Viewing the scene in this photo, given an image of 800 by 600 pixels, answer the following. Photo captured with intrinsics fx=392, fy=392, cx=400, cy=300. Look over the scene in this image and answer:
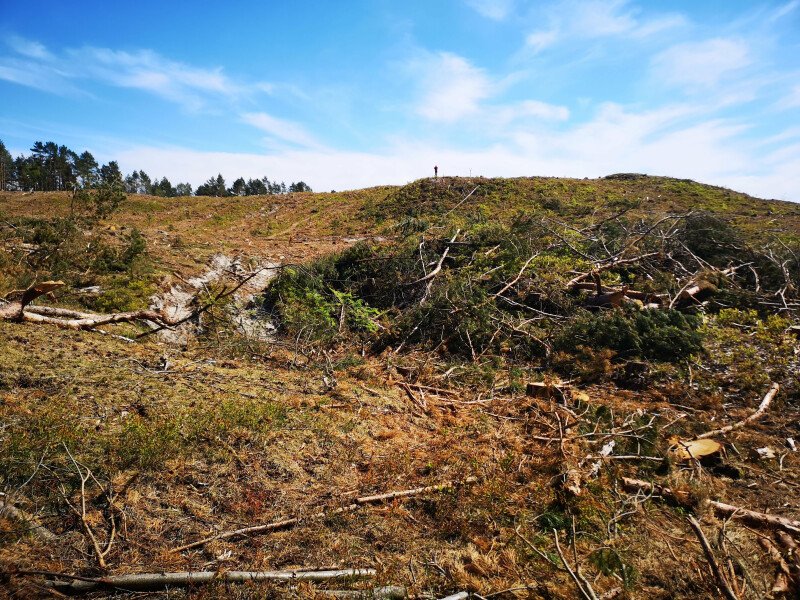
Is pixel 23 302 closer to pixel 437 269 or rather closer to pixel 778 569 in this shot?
pixel 437 269

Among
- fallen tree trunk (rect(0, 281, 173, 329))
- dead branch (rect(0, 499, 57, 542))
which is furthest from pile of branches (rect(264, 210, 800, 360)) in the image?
dead branch (rect(0, 499, 57, 542))

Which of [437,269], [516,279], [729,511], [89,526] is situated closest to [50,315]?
[89,526]

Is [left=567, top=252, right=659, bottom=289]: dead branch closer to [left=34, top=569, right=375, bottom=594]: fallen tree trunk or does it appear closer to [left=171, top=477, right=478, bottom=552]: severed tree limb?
[left=171, top=477, right=478, bottom=552]: severed tree limb

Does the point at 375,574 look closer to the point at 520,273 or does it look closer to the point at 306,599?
the point at 306,599

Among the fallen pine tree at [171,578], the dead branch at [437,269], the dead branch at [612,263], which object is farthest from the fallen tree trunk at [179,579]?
the dead branch at [612,263]

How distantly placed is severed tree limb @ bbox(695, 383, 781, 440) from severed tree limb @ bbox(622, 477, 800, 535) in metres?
1.38

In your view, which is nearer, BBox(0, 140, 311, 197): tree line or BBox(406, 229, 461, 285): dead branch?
BBox(406, 229, 461, 285): dead branch

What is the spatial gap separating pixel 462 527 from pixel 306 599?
144cm

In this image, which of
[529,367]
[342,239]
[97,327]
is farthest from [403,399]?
[342,239]

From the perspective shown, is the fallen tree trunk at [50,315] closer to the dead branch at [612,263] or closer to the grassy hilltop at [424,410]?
the grassy hilltop at [424,410]

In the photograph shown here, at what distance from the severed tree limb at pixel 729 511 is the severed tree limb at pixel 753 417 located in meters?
1.38

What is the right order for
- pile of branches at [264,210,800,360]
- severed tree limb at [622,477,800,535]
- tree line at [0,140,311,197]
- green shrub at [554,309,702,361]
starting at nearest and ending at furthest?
severed tree limb at [622,477,800,535]
green shrub at [554,309,702,361]
pile of branches at [264,210,800,360]
tree line at [0,140,311,197]

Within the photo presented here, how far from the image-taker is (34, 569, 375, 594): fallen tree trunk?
246cm

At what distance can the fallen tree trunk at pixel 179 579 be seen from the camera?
8.08 feet
